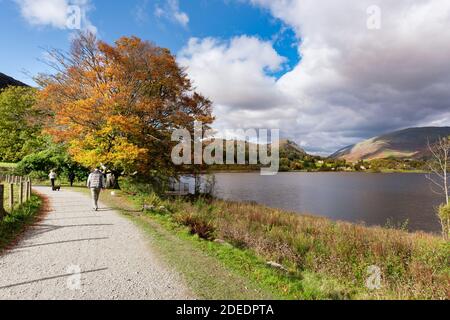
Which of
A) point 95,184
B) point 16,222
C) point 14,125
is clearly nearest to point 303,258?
point 95,184

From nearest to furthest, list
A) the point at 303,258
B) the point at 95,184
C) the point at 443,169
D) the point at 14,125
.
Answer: the point at 303,258 < the point at 95,184 < the point at 443,169 < the point at 14,125

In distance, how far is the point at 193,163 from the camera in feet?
74.6

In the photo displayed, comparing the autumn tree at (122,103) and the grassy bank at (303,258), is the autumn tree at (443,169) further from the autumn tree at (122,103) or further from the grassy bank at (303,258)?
the autumn tree at (122,103)

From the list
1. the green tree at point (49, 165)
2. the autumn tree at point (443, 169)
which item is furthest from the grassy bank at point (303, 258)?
the green tree at point (49, 165)

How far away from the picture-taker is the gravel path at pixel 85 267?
17.0 ft

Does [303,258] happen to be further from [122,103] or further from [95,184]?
[122,103]

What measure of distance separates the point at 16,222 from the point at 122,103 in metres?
10.9

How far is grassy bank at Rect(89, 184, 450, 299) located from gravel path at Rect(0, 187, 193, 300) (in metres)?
0.66

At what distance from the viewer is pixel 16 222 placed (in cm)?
988

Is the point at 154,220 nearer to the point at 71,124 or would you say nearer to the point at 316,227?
the point at 316,227

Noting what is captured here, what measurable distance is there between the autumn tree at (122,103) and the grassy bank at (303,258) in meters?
5.10

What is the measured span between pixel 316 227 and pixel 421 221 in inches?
563

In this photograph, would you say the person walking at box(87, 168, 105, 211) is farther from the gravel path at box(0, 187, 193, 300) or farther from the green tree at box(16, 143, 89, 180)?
the green tree at box(16, 143, 89, 180)
